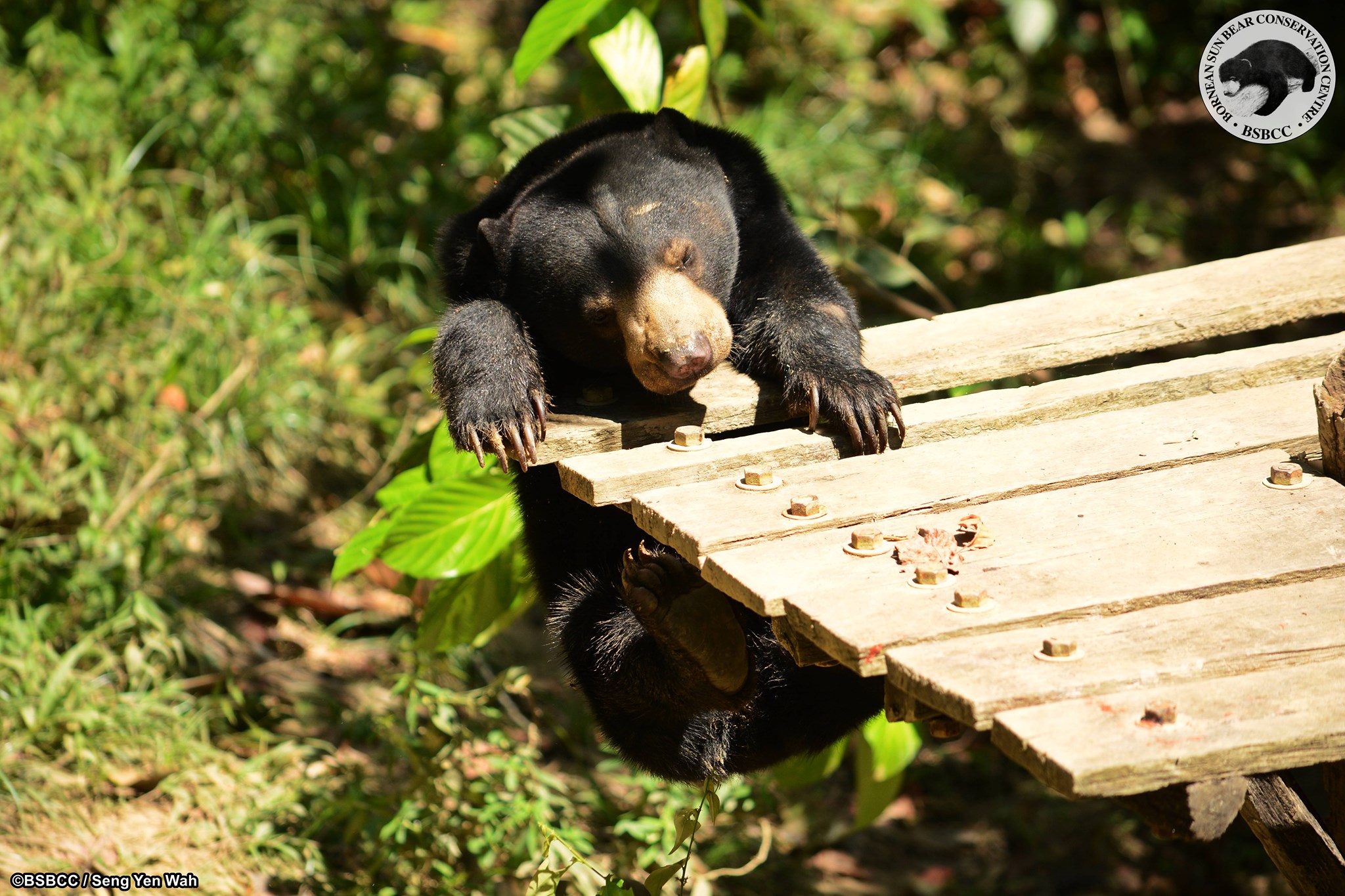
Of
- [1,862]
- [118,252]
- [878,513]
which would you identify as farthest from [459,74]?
[878,513]

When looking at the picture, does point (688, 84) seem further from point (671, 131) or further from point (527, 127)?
point (671, 131)

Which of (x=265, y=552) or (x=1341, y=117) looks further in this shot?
(x=1341, y=117)

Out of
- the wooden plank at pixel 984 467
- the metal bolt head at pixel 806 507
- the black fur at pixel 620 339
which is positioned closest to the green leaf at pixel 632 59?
the black fur at pixel 620 339

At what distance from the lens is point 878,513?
1977 millimetres

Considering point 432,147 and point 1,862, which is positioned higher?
point 432,147

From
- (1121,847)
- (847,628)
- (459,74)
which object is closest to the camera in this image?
(847,628)

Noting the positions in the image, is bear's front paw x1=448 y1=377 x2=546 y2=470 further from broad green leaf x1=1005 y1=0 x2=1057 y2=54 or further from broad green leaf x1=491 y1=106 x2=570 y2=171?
broad green leaf x1=1005 y1=0 x2=1057 y2=54

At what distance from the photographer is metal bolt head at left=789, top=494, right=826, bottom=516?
6.45ft

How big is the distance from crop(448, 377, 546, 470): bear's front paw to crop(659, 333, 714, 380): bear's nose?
28 centimetres

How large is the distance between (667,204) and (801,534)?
1.28 meters

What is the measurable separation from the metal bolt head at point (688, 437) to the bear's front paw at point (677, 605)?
24 centimetres

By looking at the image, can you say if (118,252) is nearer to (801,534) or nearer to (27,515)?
(27,515)

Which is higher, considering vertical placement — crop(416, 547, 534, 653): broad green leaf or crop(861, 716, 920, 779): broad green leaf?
crop(416, 547, 534, 653): broad green leaf

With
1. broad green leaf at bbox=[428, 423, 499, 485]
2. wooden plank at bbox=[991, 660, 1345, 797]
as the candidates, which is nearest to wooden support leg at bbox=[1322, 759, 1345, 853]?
wooden plank at bbox=[991, 660, 1345, 797]
